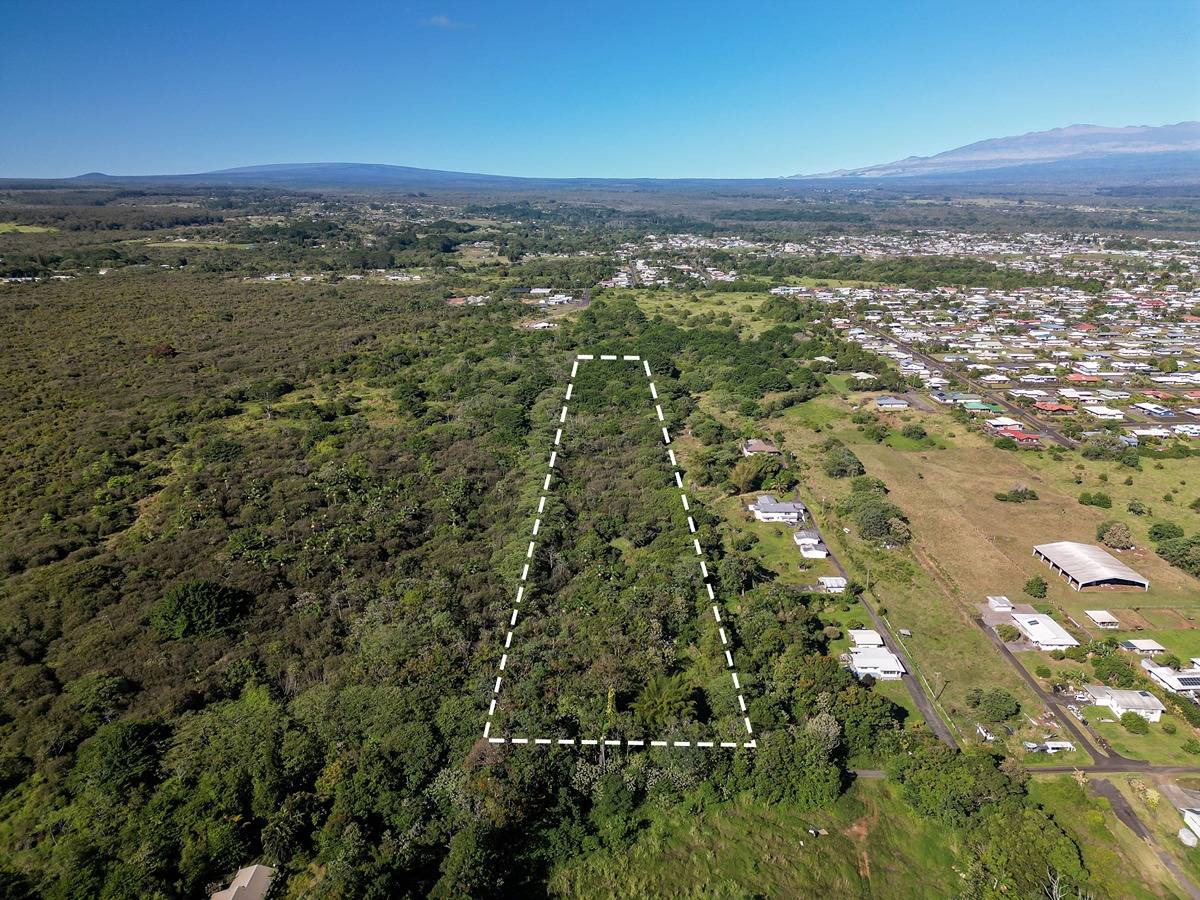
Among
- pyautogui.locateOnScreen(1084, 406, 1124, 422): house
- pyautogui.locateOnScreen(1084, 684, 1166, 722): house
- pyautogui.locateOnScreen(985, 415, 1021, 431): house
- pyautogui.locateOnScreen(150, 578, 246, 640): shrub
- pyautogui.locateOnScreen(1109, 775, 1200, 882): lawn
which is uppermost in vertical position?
pyautogui.locateOnScreen(150, 578, 246, 640): shrub

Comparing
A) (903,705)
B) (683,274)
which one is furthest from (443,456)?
(683,274)

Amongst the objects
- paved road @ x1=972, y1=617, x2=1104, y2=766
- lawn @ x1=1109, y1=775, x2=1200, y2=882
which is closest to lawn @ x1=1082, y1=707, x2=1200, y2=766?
paved road @ x1=972, y1=617, x2=1104, y2=766

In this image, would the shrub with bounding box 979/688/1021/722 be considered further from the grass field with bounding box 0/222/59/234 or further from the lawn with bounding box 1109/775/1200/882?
the grass field with bounding box 0/222/59/234

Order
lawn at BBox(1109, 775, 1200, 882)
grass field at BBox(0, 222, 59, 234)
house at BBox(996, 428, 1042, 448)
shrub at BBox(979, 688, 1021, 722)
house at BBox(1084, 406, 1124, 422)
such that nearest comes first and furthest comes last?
lawn at BBox(1109, 775, 1200, 882) → shrub at BBox(979, 688, 1021, 722) → house at BBox(996, 428, 1042, 448) → house at BBox(1084, 406, 1124, 422) → grass field at BBox(0, 222, 59, 234)

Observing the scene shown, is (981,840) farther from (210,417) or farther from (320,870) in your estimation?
(210,417)

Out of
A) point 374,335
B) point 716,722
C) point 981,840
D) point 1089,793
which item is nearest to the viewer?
point 981,840

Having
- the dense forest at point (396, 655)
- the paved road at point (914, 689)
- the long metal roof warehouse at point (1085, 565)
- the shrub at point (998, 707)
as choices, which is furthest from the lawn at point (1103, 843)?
the long metal roof warehouse at point (1085, 565)

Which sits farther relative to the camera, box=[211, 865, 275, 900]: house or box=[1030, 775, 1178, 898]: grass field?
box=[1030, 775, 1178, 898]: grass field
